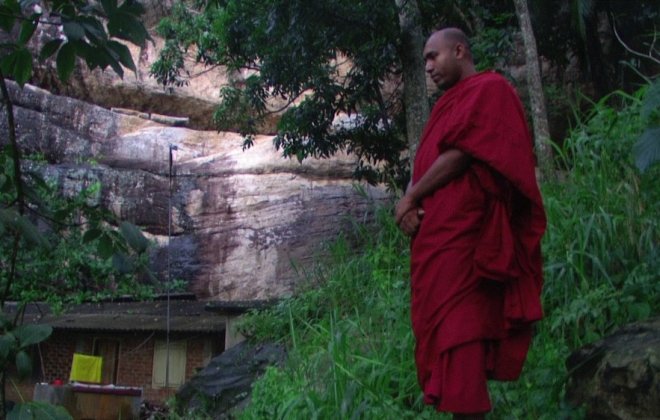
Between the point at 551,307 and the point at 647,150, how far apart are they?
1533 mm

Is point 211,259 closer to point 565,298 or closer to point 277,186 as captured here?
point 277,186

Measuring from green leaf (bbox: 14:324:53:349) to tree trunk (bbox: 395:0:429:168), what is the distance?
645 centimetres

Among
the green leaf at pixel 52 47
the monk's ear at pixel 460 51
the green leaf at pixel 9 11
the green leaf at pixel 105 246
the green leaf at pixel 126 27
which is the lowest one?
the green leaf at pixel 105 246

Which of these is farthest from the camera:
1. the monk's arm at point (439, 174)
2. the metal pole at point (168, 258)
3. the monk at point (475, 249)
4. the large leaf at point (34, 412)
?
the metal pole at point (168, 258)

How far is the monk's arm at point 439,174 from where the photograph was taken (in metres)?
3.00

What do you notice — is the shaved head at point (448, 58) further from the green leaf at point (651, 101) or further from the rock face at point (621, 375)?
the rock face at point (621, 375)

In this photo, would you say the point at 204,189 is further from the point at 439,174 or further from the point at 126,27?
the point at 126,27

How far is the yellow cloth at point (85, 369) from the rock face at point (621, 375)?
10.9 metres

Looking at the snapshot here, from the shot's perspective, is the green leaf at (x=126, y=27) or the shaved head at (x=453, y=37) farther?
the shaved head at (x=453, y=37)

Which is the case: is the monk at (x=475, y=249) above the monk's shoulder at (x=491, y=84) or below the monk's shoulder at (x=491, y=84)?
below

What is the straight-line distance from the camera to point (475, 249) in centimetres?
294

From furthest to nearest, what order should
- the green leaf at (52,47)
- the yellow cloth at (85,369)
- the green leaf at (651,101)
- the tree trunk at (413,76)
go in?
the yellow cloth at (85,369), the tree trunk at (413,76), the green leaf at (651,101), the green leaf at (52,47)

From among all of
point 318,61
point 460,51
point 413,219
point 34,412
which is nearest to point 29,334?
point 34,412

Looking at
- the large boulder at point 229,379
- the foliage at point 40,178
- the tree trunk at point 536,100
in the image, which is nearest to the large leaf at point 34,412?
the foliage at point 40,178
